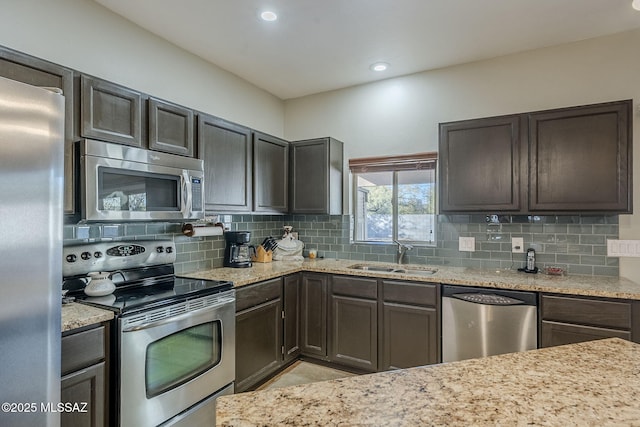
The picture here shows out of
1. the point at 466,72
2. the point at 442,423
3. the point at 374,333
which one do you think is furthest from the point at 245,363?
the point at 466,72

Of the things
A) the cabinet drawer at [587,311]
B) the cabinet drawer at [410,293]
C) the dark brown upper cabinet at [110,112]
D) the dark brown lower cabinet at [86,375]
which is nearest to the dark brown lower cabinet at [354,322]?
the cabinet drawer at [410,293]

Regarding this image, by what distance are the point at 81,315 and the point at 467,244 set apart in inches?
114

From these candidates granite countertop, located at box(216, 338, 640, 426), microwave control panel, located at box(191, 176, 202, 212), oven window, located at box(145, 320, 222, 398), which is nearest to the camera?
granite countertop, located at box(216, 338, 640, 426)

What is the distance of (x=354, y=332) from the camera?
291 centimetres

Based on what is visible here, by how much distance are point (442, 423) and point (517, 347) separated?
199 cm

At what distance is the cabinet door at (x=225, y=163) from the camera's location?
2.60m

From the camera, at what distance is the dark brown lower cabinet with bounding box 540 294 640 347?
2.04 m

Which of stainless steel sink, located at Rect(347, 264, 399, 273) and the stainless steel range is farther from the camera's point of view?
stainless steel sink, located at Rect(347, 264, 399, 273)

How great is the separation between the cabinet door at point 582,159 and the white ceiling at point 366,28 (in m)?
0.65

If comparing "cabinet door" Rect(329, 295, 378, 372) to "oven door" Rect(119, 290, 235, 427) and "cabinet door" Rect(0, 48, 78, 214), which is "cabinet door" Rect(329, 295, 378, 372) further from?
"cabinet door" Rect(0, 48, 78, 214)

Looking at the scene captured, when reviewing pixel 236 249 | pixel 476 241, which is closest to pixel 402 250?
pixel 476 241

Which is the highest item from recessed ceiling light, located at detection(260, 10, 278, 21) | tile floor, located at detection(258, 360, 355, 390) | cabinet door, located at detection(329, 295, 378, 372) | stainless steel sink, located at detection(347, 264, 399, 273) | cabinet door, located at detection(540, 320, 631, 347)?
recessed ceiling light, located at detection(260, 10, 278, 21)

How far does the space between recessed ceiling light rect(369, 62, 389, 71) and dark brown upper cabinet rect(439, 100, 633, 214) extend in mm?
807

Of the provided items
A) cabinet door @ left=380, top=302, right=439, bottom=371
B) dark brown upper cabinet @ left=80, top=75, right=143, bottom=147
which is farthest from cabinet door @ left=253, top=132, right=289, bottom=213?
cabinet door @ left=380, top=302, right=439, bottom=371
